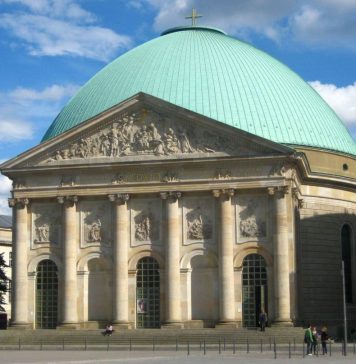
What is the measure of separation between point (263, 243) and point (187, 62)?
59.2 feet

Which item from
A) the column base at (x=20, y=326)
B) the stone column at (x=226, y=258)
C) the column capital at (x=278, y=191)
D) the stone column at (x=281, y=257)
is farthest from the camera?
the column base at (x=20, y=326)

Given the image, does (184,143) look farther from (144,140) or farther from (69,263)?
(69,263)

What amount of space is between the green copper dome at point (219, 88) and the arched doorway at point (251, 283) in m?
11.2

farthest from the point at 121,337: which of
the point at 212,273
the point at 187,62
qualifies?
the point at 187,62

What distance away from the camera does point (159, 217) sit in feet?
193

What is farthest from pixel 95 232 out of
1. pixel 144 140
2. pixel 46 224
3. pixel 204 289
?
pixel 204 289

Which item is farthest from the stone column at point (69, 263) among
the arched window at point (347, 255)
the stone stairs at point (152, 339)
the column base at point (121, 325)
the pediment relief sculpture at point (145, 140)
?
the arched window at point (347, 255)

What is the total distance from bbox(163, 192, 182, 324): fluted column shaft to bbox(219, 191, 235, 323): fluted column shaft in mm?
2810

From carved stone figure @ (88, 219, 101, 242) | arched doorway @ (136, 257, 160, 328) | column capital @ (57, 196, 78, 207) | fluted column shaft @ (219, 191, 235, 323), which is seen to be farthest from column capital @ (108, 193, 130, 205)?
fluted column shaft @ (219, 191, 235, 323)

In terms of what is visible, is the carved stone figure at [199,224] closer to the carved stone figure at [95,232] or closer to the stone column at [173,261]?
the stone column at [173,261]

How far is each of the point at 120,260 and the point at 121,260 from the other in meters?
0.06

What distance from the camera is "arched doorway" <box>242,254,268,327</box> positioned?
5719 cm

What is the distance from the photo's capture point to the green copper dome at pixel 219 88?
6588 cm

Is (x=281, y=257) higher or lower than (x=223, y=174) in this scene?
lower
